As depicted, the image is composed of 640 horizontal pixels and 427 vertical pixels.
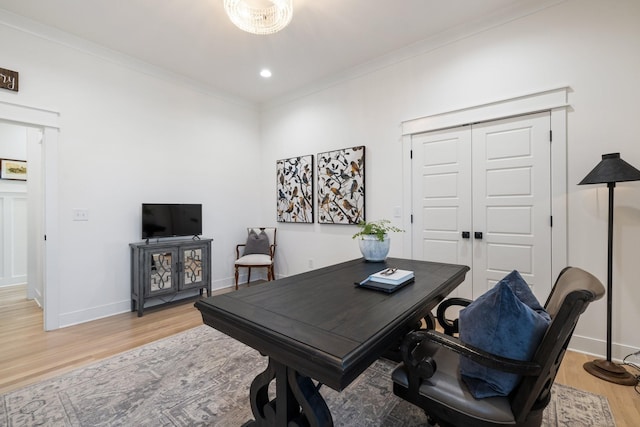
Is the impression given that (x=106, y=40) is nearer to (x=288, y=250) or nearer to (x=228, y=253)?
(x=228, y=253)

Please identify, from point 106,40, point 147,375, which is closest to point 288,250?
point 147,375

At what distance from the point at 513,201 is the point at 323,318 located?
240 centimetres

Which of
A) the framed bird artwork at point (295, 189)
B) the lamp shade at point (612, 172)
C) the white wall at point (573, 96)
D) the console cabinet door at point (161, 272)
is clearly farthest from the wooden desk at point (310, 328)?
the framed bird artwork at point (295, 189)

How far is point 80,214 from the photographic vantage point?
10.2 feet

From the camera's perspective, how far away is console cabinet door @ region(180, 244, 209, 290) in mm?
3604

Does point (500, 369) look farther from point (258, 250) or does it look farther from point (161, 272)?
point (258, 250)

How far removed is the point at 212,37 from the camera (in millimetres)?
3020

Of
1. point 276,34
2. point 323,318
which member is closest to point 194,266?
point 276,34

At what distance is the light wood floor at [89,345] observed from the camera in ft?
6.39

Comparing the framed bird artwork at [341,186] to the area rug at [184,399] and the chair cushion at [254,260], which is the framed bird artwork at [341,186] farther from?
the area rug at [184,399]

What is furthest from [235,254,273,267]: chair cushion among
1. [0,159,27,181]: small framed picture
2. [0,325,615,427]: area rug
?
[0,159,27,181]: small framed picture

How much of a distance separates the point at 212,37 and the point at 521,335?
11.7ft

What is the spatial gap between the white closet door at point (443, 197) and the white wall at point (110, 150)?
287cm

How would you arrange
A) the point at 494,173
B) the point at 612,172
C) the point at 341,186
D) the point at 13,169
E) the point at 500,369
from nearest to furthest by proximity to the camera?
the point at 500,369 → the point at 612,172 → the point at 494,173 → the point at 341,186 → the point at 13,169
